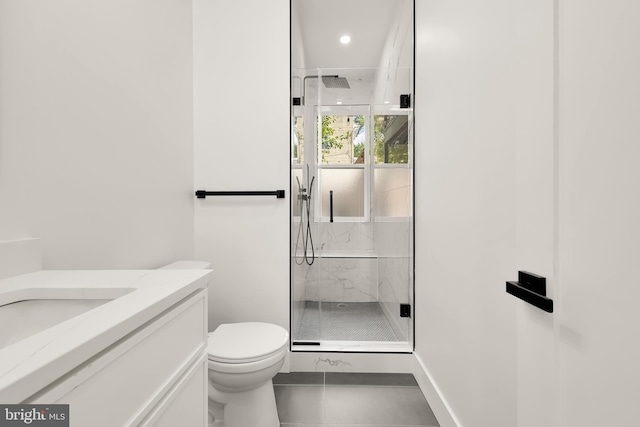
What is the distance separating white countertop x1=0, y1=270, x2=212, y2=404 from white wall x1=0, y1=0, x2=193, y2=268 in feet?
0.84

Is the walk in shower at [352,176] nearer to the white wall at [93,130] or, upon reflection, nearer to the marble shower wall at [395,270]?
the marble shower wall at [395,270]

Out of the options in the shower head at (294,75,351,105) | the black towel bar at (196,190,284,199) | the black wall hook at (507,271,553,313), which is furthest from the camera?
the shower head at (294,75,351,105)

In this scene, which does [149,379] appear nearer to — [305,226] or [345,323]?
[305,226]

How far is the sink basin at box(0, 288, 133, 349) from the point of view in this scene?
68 centimetres

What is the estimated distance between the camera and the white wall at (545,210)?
1.73 feet

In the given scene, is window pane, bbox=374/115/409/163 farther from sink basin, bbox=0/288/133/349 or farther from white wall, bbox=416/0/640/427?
sink basin, bbox=0/288/133/349

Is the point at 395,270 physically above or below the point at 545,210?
below

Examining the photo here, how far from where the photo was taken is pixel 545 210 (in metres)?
0.71

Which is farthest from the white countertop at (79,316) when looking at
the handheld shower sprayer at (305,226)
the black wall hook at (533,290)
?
the handheld shower sprayer at (305,226)

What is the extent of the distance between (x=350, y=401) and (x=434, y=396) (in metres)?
0.45

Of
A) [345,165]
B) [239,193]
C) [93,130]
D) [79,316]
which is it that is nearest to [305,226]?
[239,193]

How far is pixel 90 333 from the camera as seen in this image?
43 centimetres

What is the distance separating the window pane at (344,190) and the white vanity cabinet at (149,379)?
2.55 meters

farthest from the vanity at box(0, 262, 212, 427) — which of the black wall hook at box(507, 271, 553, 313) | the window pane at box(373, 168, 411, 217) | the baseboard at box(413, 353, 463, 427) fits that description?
the window pane at box(373, 168, 411, 217)
